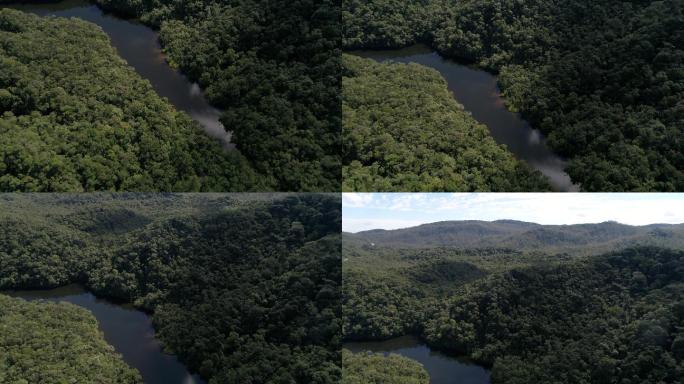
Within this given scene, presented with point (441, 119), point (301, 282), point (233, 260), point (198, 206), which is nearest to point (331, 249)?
point (301, 282)

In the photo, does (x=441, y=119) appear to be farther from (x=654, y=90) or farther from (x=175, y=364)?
(x=175, y=364)

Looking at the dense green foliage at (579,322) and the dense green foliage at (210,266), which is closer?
the dense green foliage at (210,266)

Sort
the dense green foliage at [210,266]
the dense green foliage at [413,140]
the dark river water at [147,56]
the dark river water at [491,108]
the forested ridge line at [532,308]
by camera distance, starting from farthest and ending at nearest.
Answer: the dark river water at [147,56] < the dark river water at [491,108] < the dense green foliage at [413,140] < the forested ridge line at [532,308] < the dense green foliage at [210,266]

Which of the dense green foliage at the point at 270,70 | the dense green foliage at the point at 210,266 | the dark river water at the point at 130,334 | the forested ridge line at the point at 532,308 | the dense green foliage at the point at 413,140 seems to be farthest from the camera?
the dense green foliage at the point at 270,70

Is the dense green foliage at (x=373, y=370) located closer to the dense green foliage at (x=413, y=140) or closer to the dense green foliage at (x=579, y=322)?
the dense green foliage at (x=579, y=322)

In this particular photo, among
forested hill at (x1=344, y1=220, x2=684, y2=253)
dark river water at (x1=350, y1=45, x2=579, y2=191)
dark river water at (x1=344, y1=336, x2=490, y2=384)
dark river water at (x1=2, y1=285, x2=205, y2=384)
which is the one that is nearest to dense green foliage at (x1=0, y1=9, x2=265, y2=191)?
dark river water at (x1=2, y1=285, x2=205, y2=384)

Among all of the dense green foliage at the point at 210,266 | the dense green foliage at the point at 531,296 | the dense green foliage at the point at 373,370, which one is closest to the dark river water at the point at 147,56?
the dense green foliage at the point at 210,266

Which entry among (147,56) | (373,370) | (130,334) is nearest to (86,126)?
(147,56)
